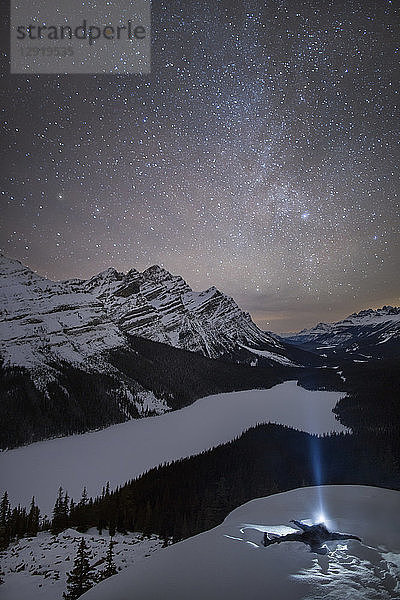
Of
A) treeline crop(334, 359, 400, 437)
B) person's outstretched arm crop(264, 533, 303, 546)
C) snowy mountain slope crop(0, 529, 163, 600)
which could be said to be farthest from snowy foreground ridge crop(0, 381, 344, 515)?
person's outstretched arm crop(264, 533, 303, 546)

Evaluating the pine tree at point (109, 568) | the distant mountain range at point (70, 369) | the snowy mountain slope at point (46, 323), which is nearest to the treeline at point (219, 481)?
the pine tree at point (109, 568)

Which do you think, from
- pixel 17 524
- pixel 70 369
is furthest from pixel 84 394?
pixel 17 524

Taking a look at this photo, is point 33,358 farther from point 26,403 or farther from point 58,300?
Answer: point 58,300

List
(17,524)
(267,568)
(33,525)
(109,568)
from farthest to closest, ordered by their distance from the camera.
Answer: (33,525), (17,524), (109,568), (267,568)

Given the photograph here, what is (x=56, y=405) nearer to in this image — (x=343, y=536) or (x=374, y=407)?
(x=343, y=536)

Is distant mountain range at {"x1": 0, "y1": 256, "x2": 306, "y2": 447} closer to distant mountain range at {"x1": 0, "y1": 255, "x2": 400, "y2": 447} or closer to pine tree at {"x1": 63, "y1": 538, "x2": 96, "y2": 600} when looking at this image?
distant mountain range at {"x1": 0, "y1": 255, "x2": 400, "y2": 447}

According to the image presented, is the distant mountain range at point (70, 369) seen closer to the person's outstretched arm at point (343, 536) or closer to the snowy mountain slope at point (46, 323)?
the snowy mountain slope at point (46, 323)
